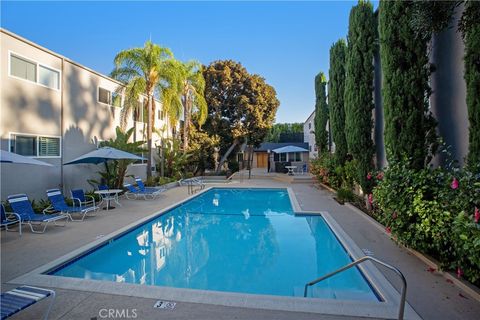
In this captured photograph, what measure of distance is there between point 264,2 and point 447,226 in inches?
387

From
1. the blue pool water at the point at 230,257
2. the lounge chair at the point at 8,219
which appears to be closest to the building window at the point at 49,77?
the lounge chair at the point at 8,219

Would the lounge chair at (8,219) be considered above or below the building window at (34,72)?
below

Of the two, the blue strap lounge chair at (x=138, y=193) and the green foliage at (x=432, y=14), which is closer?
the green foliage at (x=432, y=14)

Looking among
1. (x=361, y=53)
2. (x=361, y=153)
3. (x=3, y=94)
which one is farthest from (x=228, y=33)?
(x=3, y=94)

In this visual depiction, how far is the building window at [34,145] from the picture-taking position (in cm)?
1048

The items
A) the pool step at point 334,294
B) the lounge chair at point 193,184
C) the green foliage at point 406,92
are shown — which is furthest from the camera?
the lounge chair at point 193,184

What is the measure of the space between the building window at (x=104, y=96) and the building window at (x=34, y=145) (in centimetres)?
414

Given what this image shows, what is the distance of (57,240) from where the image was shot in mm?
7371

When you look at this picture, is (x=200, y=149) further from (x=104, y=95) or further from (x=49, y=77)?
(x=49, y=77)

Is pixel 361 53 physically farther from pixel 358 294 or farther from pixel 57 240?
pixel 57 240

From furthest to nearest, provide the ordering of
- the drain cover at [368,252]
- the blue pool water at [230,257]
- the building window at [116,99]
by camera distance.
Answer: the building window at [116,99] → the drain cover at [368,252] → the blue pool water at [230,257]

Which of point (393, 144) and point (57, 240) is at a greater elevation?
point (393, 144)

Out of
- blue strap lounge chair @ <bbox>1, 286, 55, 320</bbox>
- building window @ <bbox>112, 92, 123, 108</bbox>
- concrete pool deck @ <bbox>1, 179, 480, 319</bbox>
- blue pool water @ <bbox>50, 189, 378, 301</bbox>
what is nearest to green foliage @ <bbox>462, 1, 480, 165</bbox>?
concrete pool deck @ <bbox>1, 179, 480, 319</bbox>

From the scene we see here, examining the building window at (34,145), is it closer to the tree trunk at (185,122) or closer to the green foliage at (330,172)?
the tree trunk at (185,122)
